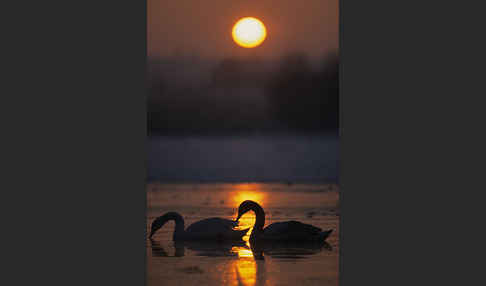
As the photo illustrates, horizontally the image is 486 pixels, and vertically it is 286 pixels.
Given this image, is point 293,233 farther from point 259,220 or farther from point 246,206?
point 246,206

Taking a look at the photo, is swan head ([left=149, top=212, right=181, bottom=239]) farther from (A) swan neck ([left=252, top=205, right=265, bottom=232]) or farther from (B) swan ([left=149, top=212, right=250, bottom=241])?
(A) swan neck ([left=252, top=205, right=265, bottom=232])

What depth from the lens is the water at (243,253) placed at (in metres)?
7.91

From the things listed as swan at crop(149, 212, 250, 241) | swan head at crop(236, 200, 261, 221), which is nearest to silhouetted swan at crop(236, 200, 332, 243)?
swan at crop(149, 212, 250, 241)

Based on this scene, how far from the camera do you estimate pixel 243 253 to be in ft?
32.2

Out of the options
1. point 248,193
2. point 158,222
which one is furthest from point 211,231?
point 248,193

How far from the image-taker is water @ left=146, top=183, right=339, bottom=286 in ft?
25.9

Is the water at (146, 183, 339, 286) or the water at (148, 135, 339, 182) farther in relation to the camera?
the water at (148, 135, 339, 182)

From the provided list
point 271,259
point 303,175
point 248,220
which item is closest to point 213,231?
point 271,259

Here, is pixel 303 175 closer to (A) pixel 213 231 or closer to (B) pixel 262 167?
(B) pixel 262 167

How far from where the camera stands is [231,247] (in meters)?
10.4

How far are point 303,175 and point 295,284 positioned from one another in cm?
1517

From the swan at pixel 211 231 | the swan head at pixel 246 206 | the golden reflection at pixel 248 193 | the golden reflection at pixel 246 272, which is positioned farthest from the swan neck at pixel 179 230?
the golden reflection at pixel 248 193

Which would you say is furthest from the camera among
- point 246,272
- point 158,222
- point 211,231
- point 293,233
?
point 158,222

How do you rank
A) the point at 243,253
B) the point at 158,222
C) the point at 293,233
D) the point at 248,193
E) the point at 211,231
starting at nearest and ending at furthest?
1. the point at 243,253
2. the point at 293,233
3. the point at 211,231
4. the point at 158,222
5. the point at 248,193
